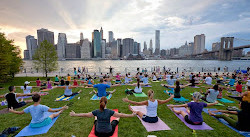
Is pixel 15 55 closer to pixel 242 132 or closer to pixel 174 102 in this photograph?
pixel 174 102

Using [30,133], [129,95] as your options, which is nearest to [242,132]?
[129,95]

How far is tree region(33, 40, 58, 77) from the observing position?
18281 mm

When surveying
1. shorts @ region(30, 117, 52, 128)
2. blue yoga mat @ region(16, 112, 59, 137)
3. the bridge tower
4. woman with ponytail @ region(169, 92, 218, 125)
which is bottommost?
blue yoga mat @ region(16, 112, 59, 137)

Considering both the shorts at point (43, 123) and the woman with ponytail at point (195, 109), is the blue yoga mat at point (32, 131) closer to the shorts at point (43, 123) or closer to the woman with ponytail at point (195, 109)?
the shorts at point (43, 123)

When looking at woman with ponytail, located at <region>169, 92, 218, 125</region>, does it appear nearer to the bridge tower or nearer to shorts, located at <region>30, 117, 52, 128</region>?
shorts, located at <region>30, 117, 52, 128</region>

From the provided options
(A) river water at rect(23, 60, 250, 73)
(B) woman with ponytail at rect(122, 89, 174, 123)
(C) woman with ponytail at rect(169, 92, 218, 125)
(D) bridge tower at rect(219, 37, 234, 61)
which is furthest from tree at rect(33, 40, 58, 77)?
(D) bridge tower at rect(219, 37, 234, 61)

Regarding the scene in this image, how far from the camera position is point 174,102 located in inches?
289

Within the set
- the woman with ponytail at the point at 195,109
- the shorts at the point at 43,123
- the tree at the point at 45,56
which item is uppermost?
the tree at the point at 45,56

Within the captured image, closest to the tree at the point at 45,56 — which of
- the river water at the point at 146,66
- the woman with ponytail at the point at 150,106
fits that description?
the river water at the point at 146,66

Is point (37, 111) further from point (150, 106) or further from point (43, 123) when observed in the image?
point (150, 106)

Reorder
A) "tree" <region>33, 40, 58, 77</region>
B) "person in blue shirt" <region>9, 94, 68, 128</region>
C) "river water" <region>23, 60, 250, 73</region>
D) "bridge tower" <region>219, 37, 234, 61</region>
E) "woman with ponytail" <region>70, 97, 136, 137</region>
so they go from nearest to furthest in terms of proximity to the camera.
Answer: "woman with ponytail" <region>70, 97, 136, 137</region>, "person in blue shirt" <region>9, 94, 68, 128</region>, "tree" <region>33, 40, 58, 77</region>, "river water" <region>23, 60, 250, 73</region>, "bridge tower" <region>219, 37, 234, 61</region>

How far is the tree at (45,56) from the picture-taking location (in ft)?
60.0

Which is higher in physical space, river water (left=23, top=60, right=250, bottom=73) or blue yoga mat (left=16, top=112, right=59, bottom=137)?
river water (left=23, top=60, right=250, bottom=73)

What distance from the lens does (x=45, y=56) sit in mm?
18547
